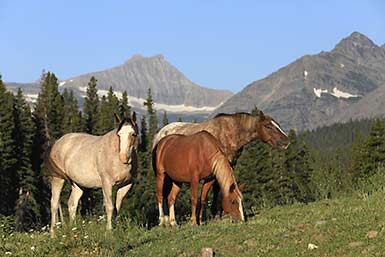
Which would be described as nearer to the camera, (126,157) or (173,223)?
(126,157)

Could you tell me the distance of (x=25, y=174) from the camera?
5706 cm

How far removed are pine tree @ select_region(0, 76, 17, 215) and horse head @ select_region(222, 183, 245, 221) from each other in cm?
4227

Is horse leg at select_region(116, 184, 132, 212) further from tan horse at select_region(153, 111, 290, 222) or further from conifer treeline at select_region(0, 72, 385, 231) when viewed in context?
conifer treeline at select_region(0, 72, 385, 231)

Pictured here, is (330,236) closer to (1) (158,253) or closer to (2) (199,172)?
(1) (158,253)

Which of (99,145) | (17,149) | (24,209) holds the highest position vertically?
(99,145)

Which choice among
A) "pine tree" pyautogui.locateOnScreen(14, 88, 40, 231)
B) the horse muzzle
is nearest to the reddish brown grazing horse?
the horse muzzle

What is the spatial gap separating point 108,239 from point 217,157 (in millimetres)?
3681

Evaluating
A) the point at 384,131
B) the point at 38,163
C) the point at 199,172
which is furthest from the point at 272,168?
the point at 199,172

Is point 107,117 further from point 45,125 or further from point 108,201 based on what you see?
point 108,201

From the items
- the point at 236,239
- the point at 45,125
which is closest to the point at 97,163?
the point at 236,239

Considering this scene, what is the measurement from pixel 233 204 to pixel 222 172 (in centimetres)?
84

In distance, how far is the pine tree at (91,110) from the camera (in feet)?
289

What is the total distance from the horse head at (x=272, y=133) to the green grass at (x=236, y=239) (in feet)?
11.4

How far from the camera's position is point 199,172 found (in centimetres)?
1427
